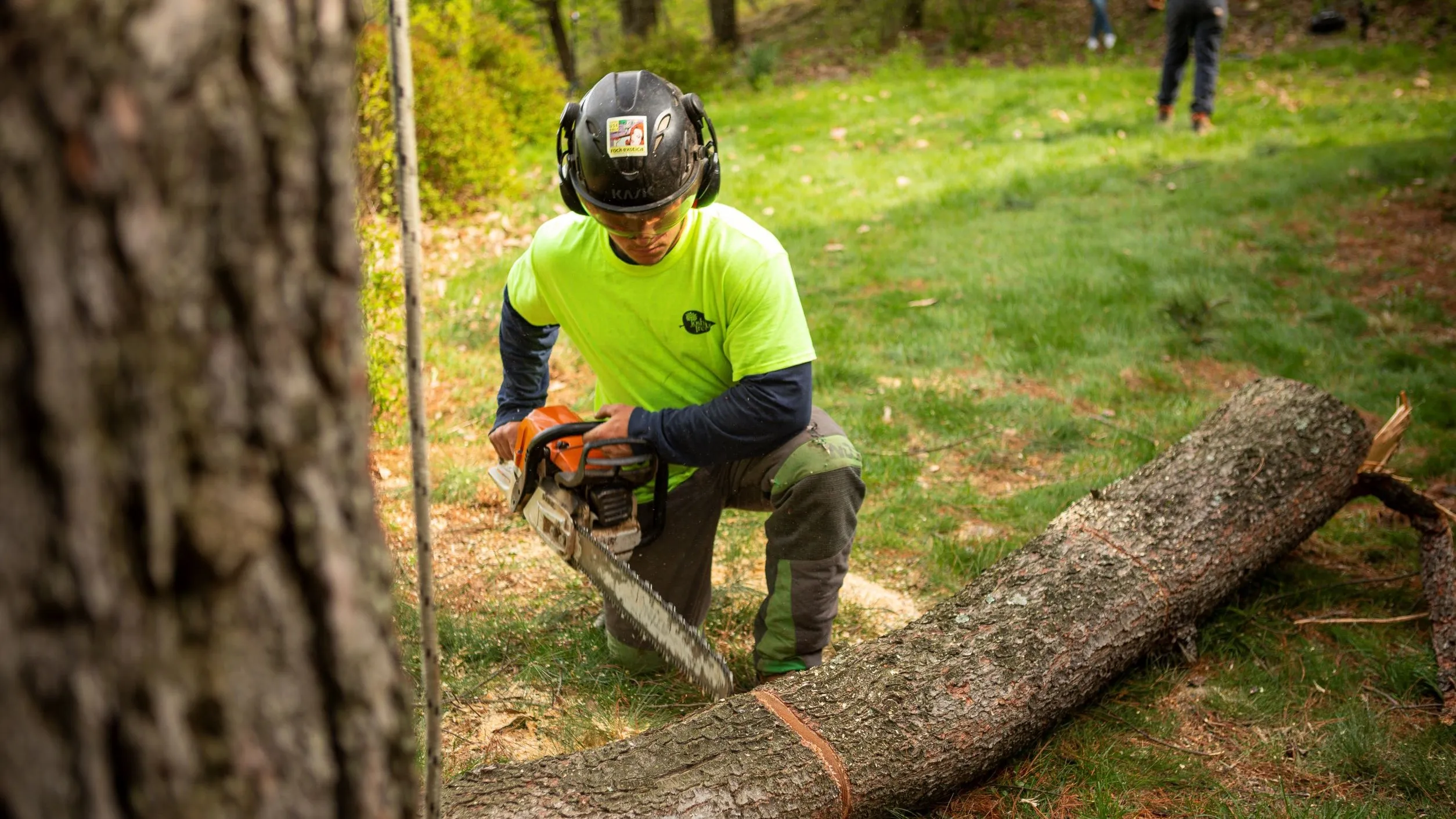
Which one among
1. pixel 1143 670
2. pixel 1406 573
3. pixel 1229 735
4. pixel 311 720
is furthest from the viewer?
pixel 1406 573

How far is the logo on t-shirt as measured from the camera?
276cm

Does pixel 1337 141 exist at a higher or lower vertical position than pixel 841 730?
higher

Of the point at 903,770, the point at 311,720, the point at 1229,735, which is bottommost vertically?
the point at 1229,735

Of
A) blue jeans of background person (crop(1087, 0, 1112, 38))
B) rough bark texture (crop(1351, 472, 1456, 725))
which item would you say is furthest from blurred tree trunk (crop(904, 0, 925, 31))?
rough bark texture (crop(1351, 472, 1456, 725))

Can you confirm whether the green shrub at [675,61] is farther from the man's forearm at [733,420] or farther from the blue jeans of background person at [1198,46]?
the man's forearm at [733,420]

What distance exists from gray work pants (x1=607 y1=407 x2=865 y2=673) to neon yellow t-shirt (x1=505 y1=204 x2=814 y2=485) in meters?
0.14

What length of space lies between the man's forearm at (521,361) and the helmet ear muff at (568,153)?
0.48 meters

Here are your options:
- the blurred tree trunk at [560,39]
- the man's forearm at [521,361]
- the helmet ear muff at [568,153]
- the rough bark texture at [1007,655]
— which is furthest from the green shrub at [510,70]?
the rough bark texture at [1007,655]

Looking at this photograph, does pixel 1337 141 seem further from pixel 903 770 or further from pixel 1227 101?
pixel 903 770

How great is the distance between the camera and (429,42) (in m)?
7.96

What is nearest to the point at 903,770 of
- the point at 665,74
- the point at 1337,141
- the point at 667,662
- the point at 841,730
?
the point at 841,730

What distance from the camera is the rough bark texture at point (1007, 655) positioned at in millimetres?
2119

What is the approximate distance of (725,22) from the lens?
13367mm

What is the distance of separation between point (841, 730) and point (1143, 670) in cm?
110
